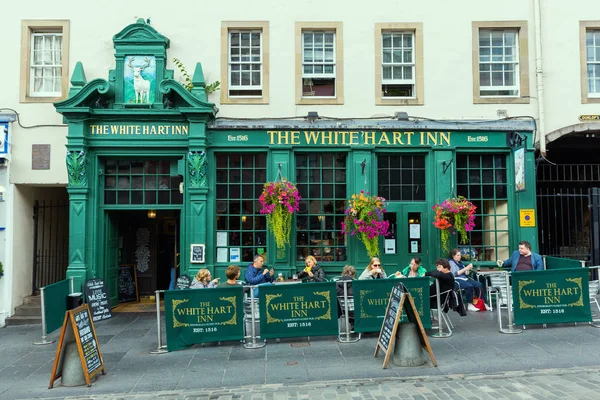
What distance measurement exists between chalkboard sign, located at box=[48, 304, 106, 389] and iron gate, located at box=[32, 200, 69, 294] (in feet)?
20.8

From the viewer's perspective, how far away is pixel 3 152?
11312 mm

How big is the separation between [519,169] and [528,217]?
4.25 ft

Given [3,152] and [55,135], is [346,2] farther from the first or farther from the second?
[3,152]

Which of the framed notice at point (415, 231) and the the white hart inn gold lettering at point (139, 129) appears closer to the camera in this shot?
the the white hart inn gold lettering at point (139, 129)

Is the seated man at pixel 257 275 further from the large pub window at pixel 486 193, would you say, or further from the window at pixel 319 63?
the large pub window at pixel 486 193

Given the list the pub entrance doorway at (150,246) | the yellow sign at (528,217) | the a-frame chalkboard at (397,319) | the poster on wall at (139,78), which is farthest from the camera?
the pub entrance doorway at (150,246)

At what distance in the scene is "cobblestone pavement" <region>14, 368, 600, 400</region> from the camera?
5988 mm

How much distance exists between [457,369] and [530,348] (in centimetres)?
173

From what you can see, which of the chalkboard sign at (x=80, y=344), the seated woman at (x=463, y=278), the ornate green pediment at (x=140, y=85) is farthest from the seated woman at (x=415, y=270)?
the chalkboard sign at (x=80, y=344)

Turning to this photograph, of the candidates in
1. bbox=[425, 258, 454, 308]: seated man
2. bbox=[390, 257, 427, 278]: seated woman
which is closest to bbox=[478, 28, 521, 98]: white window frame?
bbox=[390, 257, 427, 278]: seated woman

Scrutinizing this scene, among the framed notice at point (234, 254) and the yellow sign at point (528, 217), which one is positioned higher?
the yellow sign at point (528, 217)

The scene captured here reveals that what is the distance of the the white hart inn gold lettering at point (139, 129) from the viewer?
37.7 feet

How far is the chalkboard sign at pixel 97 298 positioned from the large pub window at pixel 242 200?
2899mm

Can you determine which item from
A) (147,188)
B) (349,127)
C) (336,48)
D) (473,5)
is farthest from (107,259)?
(473,5)
